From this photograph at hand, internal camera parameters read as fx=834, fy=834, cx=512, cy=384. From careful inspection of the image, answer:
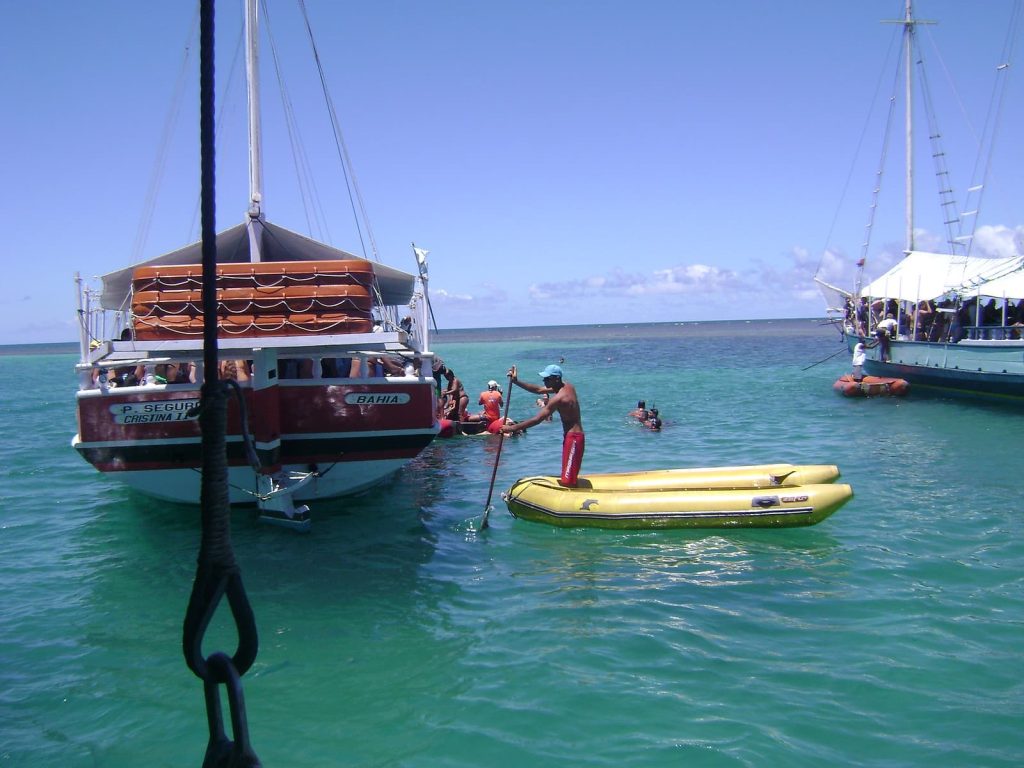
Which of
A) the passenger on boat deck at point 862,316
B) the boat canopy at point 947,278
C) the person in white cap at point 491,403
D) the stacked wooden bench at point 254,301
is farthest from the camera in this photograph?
the passenger on boat deck at point 862,316

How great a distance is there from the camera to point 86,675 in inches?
282

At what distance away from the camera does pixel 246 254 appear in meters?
12.5

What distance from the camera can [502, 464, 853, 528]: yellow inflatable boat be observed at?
1057 centimetres

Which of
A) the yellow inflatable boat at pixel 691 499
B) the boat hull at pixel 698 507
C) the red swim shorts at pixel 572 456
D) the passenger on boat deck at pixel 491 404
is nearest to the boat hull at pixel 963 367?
the passenger on boat deck at pixel 491 404

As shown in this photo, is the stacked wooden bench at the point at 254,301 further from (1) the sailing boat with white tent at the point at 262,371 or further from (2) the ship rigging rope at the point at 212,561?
(2) the ship rigging rope at the point at 212,561

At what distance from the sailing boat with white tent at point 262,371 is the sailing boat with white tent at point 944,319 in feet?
64.3

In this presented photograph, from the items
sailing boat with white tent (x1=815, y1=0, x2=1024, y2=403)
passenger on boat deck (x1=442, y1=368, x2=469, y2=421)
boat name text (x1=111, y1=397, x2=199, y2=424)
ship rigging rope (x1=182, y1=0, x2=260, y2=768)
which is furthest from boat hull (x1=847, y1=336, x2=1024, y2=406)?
ship rigging rope (x1=182, y1=0, x2=260, y2=768)

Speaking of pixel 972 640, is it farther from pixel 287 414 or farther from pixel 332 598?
pixel 287 414

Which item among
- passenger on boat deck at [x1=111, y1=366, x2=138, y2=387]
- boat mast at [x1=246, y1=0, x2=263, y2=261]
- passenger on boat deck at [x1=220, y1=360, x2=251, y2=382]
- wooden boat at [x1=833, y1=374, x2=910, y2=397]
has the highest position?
boat mast at [x1=246, y1=0, x2=263, y2=261]

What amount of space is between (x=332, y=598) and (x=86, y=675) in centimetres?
240

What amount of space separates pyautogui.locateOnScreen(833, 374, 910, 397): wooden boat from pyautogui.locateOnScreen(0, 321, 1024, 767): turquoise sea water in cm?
1327

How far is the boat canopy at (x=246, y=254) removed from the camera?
11.3 meters

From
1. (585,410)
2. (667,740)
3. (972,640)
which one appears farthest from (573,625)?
(585,410)

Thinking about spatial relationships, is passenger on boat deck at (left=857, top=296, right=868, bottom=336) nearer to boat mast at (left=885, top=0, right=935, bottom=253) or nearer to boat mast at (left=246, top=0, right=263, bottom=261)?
boat mast at (left=885, top=0, right=935, bottom=253)
